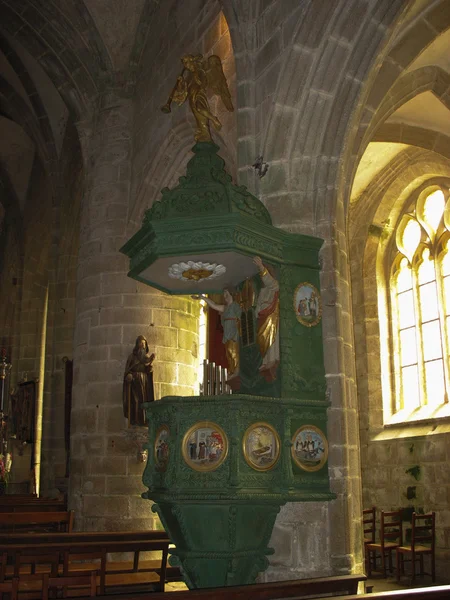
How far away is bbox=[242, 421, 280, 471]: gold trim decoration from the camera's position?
5133 millimetres

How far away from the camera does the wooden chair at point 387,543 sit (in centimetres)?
943

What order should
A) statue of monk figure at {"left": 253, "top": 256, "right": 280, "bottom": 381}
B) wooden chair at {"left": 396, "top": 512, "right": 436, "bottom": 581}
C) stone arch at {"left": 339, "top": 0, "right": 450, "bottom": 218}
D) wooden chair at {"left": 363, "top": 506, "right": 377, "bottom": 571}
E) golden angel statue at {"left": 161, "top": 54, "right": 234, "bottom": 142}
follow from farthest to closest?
wooden chair at {"left": 363, "top": 506, "right": 377, "bottom": 571} < wooden chair at {"left": 396, "top": 512, "right": 436, "bottom": 581} < stone arch at {"left": 339, "top": 0, "right": 450, "bottom": 218} < golden angel statue at {"left": 161, "top": 54, "right": 234, "bottom": 142} < statue of monk figure at {"left": 253, "top": 256, "right": 280, "bottom": 381}

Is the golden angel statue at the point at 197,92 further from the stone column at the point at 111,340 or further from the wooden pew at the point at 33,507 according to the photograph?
the wooden pew at the point at 33,507

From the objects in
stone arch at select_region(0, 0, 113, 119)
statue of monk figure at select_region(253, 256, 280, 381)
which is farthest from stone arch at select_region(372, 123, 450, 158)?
statue of monk figure at select_region(253, 256, 280, 381)

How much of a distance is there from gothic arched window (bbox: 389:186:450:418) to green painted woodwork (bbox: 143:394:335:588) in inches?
241

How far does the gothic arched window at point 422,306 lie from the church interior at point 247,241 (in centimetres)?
4

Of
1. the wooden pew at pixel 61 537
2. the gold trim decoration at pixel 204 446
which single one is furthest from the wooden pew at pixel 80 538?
the gold trim decoration at pixel 204 446

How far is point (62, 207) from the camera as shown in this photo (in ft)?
45.4

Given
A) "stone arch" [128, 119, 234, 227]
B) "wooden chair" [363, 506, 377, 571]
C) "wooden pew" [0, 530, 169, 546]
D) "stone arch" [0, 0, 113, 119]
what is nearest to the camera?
"wooden pew" [0, 530, 169, 546]

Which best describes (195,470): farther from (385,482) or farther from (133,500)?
(385,482)

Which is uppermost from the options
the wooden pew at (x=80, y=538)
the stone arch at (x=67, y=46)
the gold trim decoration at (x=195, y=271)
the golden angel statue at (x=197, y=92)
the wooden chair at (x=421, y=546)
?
the stone arch at (x=67, y=46)

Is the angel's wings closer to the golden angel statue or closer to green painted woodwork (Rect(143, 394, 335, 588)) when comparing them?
the golden angel statue

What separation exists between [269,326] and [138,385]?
4.07 m

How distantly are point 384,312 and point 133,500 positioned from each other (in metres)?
5.68
